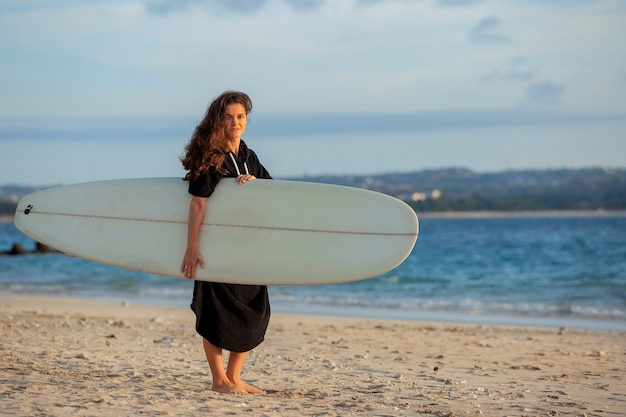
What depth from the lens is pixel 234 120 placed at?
3992 millimetres

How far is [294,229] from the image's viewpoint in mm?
4324

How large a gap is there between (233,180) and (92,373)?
1420 mm

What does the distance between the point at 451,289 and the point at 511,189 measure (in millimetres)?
54502

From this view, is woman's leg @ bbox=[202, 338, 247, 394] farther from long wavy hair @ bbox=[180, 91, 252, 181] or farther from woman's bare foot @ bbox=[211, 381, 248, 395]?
long wavy hair @ bbox=[180, 91, 252, 181]

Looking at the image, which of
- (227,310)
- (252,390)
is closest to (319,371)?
(252,390)

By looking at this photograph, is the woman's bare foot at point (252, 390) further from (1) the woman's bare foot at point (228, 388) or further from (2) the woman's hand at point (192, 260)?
(2) the woman's hand at point (192, 260)

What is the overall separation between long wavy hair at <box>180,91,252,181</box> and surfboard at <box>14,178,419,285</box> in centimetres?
19

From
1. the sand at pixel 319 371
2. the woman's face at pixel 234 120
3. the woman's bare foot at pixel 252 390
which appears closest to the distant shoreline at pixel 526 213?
the sand at pixel 319 371

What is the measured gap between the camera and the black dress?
3.97 metres

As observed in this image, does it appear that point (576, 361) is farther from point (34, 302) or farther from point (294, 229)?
point (34, 302)

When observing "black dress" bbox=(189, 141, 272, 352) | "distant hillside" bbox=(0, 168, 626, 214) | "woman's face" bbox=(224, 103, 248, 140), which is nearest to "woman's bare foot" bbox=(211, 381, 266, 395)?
"black dress" bbox=(189, 141, 272, 352)

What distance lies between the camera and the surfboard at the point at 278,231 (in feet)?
13.8

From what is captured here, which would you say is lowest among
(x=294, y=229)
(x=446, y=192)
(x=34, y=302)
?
(x=34, y=302)

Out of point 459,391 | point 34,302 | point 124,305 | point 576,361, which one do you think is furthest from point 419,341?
point 34,302
